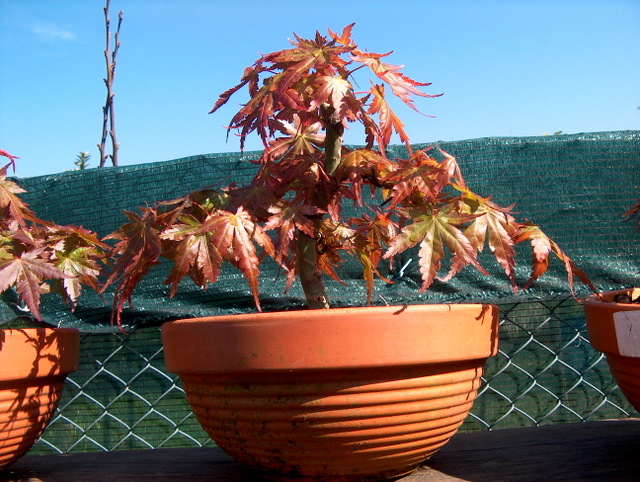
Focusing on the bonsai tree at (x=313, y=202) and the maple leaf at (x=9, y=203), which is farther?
the maple leaf at (x=9, y=203)

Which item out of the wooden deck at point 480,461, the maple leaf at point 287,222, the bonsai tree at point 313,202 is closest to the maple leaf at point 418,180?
the bonsai tree at point 313,202

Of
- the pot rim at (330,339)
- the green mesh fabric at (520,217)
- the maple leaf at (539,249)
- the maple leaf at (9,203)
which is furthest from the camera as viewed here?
the green mesh fabric at (520,217)

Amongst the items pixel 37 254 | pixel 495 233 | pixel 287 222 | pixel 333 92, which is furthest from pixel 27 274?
pixel 495 233

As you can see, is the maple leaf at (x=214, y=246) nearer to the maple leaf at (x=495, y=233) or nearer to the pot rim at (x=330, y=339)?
the pot rim at (x=330, y=339)

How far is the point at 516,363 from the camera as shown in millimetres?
1518

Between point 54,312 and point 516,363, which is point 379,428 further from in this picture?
point 54,312

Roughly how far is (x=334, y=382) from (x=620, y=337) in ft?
1.30

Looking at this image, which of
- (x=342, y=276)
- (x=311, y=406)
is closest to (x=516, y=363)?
(x=342, y=276)

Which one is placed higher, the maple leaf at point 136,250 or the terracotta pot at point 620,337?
the maple leaf at point 136,250

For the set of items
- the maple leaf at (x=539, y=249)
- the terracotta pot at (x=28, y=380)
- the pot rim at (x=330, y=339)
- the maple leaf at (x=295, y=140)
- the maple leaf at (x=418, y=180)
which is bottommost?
the terracotta pot at (x=28, y=380)

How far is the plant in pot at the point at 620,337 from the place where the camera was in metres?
0.83

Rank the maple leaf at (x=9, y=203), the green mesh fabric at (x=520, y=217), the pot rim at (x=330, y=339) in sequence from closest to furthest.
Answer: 1. the pot rim at (x=330, y=339)
2. the maple leaf at (x=9, y=203)
3. the green mesh fabric at (x=520, y=217)

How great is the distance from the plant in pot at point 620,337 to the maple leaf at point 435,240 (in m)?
0.21

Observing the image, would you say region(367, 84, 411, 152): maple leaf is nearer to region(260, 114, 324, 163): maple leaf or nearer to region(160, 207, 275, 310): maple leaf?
region(260, 114, 324, 163): maple leaf
